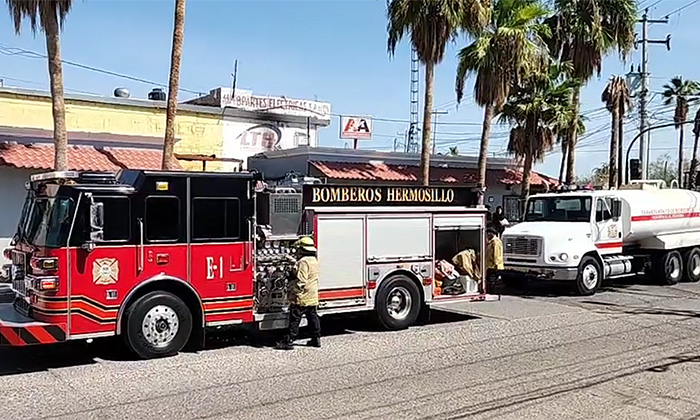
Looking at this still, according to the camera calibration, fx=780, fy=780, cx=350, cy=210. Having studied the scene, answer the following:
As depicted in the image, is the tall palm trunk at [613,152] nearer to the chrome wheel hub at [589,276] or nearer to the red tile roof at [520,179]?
the red tile roof at [520,179]

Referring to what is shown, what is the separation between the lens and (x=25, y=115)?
21391mm

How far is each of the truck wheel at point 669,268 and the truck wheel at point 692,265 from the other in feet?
1.97

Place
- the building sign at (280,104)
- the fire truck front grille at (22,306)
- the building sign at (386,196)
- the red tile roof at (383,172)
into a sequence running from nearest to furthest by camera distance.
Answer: the fire truck front grille at (22,306) → the building sign at (386,196) → the red tile roof at (383,172) → the building sign at (280,104)

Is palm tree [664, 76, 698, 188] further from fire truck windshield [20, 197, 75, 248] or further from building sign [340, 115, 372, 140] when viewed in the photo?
fire truck windshield [20, 197, 75, 248]

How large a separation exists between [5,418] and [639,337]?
9248mm

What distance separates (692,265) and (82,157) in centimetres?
1717

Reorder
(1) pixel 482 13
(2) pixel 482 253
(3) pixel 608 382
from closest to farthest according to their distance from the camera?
(3) pixel 608 382 → (2) pixel 482 253 → (1) pixel 482 13

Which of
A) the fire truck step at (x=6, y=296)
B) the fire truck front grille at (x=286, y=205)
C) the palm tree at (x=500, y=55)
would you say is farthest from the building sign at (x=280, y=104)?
the fire truck front grille at (x=286, y=205)

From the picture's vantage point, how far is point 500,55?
21391mm

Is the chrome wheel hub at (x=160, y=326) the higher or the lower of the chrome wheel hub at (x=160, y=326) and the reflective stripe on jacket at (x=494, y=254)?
the lower

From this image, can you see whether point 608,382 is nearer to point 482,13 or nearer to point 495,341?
point 495,341

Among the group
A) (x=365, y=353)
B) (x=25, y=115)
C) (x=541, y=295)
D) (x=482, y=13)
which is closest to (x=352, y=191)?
(x=365, y=353)

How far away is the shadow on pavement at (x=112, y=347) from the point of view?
10.1m

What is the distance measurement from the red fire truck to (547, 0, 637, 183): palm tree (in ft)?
46.9
